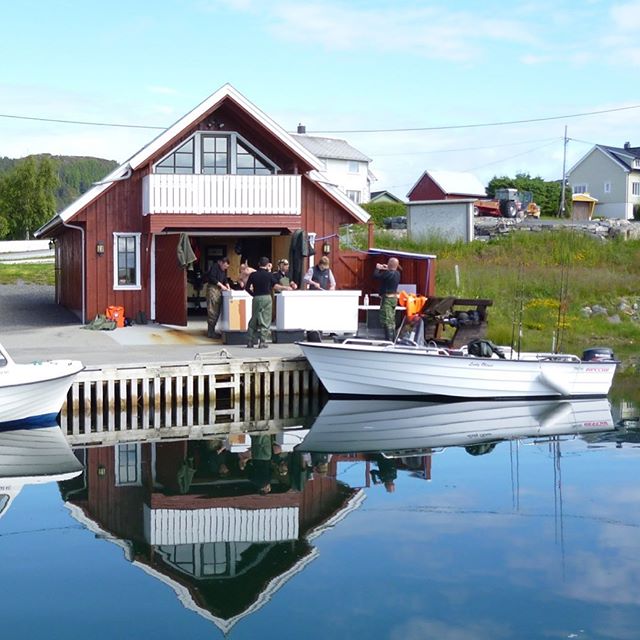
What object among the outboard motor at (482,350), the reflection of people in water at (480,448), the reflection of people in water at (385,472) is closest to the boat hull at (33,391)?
the reflection of people in water at (385,472)

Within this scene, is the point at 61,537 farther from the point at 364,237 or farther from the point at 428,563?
the point at 364,237

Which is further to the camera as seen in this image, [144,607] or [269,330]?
[269,330]

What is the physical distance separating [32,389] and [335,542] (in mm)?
7140

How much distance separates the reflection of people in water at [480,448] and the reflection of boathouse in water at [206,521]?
8.15 feet

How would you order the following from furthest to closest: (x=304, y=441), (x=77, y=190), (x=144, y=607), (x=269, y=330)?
(x=77, y=190), (x=269, y=330), (x=304, y=441), (x=144, y=607)

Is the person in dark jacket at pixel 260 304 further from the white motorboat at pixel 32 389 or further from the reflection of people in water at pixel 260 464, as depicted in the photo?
the white motorboat at pixel 32 389

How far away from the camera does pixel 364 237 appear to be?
1716 inches

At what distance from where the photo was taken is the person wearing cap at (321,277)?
987 inches

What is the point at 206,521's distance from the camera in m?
13.0

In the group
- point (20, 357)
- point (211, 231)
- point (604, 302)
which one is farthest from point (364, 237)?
point (20, 357)

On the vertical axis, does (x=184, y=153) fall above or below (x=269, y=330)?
above

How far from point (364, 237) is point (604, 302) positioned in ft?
39.4

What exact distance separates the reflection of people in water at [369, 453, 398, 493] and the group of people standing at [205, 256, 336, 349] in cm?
619

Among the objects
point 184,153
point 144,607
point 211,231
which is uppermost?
point 184,153
